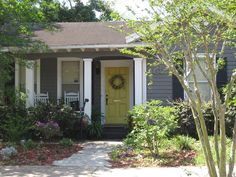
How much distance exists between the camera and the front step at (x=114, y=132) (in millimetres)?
14675

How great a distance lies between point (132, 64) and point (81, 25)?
10.1 feet

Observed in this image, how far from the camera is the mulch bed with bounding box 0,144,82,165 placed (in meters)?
9.90

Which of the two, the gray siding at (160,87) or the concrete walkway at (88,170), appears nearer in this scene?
the concrete walkway at (88,170)

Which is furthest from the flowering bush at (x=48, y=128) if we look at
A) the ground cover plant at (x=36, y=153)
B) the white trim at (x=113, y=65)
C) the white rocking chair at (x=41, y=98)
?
the white trim at (x=113, y=65)

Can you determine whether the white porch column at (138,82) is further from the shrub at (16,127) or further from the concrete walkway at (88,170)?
the concrete walkway at (88,170)

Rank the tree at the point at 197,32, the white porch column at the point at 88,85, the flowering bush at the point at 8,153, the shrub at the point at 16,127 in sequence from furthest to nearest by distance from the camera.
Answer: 1. the white porch column at the point at 88,85
2. the shrub at the point at 16,127
3. the flowering bush at the point at 8,153
4. the tree at the point at 197,32

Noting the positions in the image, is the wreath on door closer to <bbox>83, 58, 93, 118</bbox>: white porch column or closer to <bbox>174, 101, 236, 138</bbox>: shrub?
<bbox>83, 58, 93, 118</bbox>: white porch column

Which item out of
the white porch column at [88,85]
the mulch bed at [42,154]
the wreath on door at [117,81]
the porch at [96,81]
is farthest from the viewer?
the wreath on door at [117,81]

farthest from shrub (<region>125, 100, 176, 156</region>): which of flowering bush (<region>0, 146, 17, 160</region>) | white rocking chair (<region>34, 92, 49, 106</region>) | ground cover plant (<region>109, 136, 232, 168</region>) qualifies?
white rocking chair (<region>34, 92, 49, 106</region>)

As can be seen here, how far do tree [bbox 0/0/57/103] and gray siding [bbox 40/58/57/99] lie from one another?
2898 millimetres

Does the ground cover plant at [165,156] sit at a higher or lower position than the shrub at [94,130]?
lower

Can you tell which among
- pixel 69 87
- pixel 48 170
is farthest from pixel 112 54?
pixel 48 170

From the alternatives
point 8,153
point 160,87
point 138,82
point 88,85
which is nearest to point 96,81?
point 88,85

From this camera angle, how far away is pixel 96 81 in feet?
54.0
